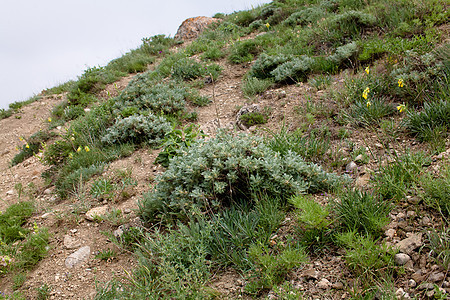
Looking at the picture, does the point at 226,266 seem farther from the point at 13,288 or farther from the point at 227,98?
the point at 227,98

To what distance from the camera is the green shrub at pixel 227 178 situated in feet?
10.3

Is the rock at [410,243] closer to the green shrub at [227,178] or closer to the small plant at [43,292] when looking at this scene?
A: the green shrub at [227,178]

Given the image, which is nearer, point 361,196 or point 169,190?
point 361,196

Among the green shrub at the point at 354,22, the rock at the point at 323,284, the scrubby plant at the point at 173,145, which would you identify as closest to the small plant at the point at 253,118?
the scrubby plant at the point at 173,145

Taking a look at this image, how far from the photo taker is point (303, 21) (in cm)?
929

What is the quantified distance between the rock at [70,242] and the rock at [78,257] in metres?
0.14

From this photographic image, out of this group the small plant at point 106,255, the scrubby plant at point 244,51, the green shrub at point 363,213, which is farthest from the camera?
the scrubby plant at point 244,51

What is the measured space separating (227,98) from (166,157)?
9.84 feet

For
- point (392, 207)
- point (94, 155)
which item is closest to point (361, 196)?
point (392, 207)

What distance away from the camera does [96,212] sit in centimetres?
401

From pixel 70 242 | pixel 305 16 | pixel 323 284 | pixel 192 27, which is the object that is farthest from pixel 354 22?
pixel 192 27

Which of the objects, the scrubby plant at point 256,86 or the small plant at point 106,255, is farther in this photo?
the scrubby plant at point 256,86

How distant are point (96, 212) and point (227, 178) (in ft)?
6.38

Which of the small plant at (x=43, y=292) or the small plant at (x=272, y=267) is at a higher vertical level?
the small plant at (x=43, y=292)
